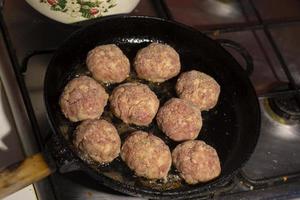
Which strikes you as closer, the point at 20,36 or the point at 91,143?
the point at 91,143

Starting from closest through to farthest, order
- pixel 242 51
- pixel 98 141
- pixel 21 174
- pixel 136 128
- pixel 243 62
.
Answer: pixel 21 174 < pixel 98 141 < pixel 136 128 < pixel 242 51 < pixel 243 62

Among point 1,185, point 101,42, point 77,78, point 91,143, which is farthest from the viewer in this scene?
point 101,42

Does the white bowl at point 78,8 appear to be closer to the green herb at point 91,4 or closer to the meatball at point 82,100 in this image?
the green herb at point 91,4

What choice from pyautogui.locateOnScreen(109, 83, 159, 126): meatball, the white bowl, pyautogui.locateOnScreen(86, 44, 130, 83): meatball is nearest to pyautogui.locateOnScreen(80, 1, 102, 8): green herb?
the white bowl

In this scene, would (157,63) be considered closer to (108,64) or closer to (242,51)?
(108,64)

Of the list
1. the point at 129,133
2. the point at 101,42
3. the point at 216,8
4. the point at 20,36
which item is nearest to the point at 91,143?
the point at 129,133

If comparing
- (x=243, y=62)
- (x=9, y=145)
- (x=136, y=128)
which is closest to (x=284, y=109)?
(x=243, y=62)

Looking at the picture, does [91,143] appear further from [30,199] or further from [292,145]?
[292,145]

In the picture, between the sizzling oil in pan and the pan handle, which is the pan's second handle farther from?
the pan handle
